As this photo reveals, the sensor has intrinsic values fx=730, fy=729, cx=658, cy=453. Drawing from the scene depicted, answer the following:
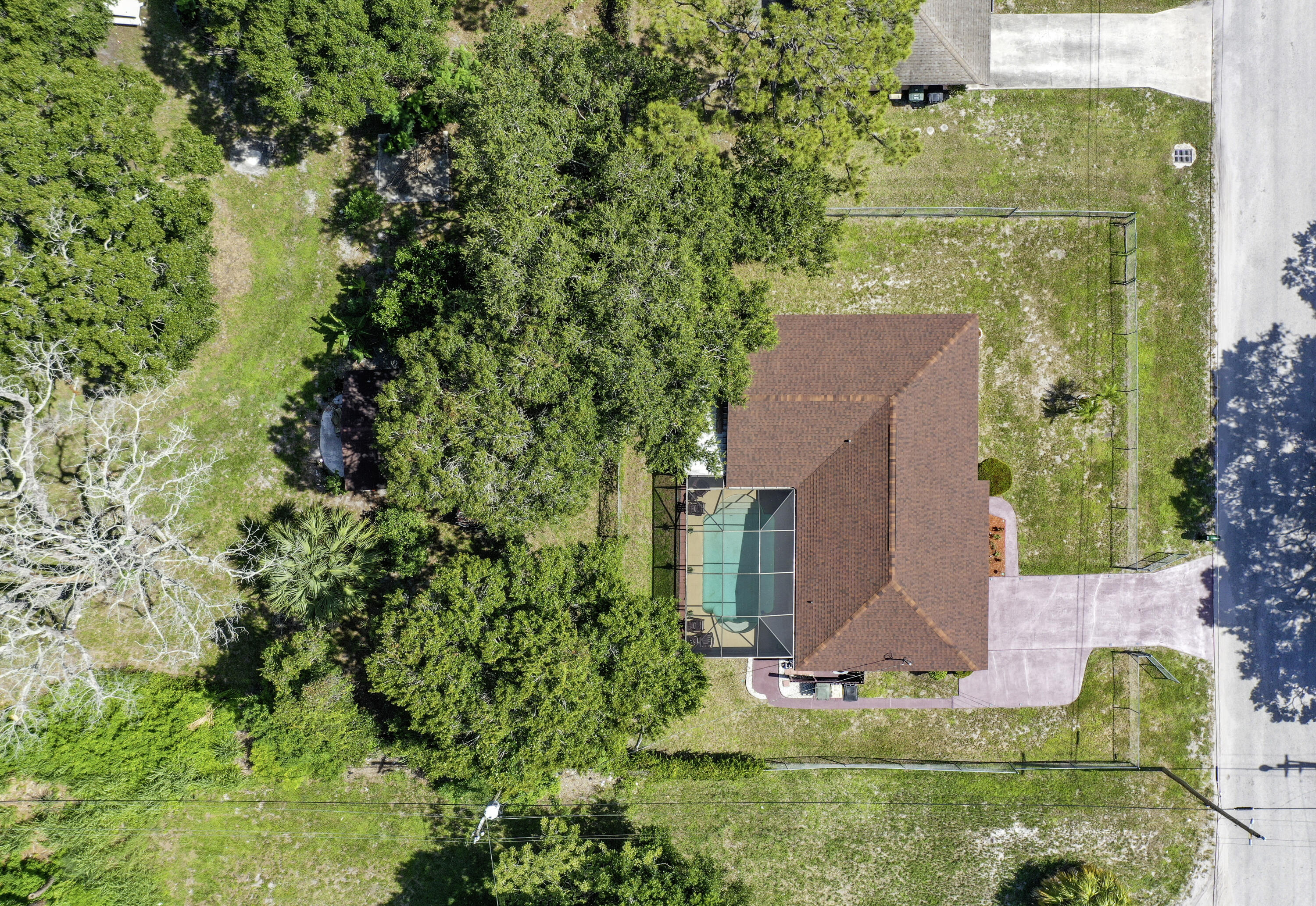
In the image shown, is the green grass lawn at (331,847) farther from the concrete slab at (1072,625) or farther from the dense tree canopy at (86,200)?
the concrete slab at (1072,625)

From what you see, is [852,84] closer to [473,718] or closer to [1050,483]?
[1050,483]

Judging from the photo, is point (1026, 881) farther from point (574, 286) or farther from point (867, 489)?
point (574, 286)

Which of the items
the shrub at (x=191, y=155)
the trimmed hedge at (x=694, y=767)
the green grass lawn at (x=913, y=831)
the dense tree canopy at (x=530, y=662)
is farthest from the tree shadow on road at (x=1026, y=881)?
the shrub at (x=191, y=155)

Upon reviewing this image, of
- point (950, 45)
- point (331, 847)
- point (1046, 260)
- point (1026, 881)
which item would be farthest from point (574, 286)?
point (1026, 881)

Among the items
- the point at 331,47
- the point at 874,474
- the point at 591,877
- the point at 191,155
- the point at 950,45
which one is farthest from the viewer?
the point at 950,45

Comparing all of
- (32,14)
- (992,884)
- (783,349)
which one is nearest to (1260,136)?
(783,349)
